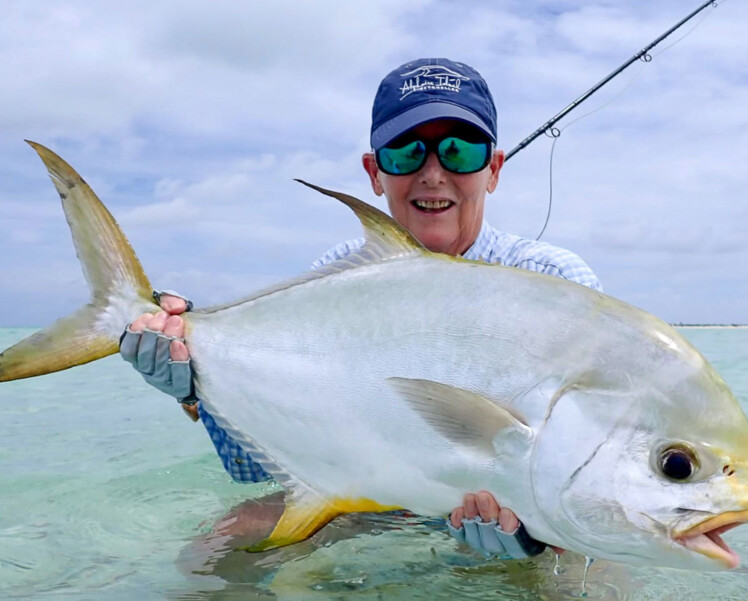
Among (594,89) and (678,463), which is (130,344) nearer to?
(678,463)

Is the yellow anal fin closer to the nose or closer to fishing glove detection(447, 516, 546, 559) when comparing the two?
fishing glove detection(447, 516, 546, 559)

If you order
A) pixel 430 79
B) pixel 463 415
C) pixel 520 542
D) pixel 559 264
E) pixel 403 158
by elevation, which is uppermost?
pixel 430 79

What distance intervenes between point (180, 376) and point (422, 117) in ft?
3.94

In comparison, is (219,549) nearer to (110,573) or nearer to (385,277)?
(110,573)

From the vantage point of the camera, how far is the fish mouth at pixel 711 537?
1487 millimetres

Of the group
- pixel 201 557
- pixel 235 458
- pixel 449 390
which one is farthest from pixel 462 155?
pixel 201 557

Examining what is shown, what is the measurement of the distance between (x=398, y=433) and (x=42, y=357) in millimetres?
1004

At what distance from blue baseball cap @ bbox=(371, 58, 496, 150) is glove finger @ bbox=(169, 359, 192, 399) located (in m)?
1.07

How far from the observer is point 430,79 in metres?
2.64

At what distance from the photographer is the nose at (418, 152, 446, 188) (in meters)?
2.62

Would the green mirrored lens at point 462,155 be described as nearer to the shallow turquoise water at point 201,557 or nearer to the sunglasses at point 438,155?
the sunglasses at point 438,155

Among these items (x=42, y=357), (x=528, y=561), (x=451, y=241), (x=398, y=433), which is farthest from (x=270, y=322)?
(x=528, y=561)

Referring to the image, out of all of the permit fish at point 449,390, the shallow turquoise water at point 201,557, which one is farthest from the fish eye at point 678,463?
the shallow turquoise water at point 201,557

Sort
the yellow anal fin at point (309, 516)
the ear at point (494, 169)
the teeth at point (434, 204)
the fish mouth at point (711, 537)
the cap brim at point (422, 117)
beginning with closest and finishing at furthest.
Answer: the fish mouth at point (711, 537) < the yellow anal fin at point (309, 516) < the cap brim at point (422, 117) < the teeth at point (434, 204) < the ear at point (494, 169)
